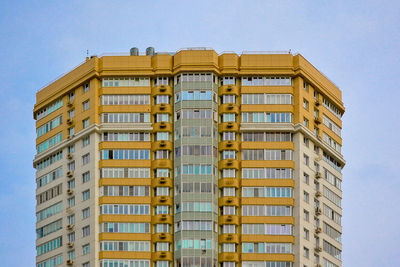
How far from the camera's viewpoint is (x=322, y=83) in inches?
7574

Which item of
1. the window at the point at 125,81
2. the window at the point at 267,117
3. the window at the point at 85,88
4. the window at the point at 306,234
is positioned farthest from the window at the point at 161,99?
the window at the point at 306,234

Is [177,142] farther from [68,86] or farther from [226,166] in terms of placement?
[68,86]

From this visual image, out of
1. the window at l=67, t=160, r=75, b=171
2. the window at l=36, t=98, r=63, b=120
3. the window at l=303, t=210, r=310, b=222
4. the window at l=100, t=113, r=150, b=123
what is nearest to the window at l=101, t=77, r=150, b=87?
the window at l=100, t=113, r=150, b=123

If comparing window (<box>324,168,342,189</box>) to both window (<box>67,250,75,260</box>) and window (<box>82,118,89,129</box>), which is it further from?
window (<box>67,250,75,260</box>)

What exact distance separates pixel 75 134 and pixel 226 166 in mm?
23770

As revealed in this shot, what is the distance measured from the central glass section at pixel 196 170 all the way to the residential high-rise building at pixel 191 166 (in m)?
0.19

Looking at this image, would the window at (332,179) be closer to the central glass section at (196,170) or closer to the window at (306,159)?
the window at (306,159)

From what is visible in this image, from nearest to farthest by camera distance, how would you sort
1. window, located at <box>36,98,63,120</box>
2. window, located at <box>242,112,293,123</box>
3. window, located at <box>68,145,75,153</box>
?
window, located at <box>242,112,293,123</box> < window, located at <box>68,145,75,153</box> < window, located at <box>36,98,63,120</box>

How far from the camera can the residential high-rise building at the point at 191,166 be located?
17925cm

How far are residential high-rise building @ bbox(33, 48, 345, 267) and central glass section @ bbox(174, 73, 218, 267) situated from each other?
189mm

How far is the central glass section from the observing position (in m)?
178

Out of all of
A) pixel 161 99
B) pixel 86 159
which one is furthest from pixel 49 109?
pixel 161 99

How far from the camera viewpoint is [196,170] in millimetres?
181000

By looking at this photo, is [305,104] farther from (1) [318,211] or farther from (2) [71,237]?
(2) [71,237]
